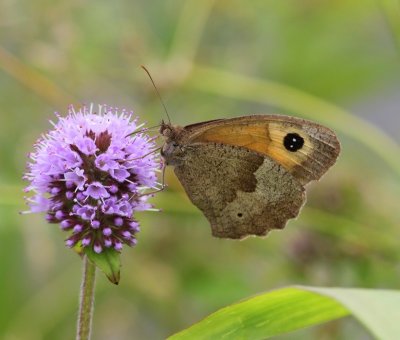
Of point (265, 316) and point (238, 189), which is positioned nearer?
point (265, 316)

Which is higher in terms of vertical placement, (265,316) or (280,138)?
(280,138)

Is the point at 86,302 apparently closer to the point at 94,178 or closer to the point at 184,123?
the point at 94,178

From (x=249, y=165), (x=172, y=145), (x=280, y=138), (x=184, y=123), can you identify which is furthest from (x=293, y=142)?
(x=184, y=123)

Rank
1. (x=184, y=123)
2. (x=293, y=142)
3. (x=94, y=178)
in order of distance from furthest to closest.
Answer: (x=184, y=123), (x=293, y=142), (x=94, y=178)

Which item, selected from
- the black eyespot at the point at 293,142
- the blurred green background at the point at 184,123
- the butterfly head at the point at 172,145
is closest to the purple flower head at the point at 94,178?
the butterfly head at the point at 172,145

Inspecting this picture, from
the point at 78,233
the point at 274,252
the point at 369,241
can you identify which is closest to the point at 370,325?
the point at 78,233

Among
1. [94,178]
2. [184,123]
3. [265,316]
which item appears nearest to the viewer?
[265,316]

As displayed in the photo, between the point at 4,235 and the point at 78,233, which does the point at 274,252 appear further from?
the point at 78,233
